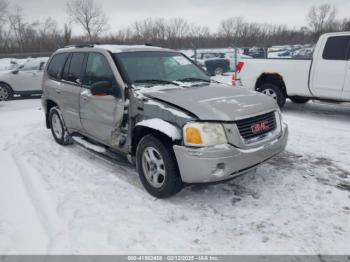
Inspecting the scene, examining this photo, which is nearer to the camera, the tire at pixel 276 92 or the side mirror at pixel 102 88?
the side mirror at pixel 102 88

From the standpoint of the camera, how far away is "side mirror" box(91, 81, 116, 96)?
3.94 meters

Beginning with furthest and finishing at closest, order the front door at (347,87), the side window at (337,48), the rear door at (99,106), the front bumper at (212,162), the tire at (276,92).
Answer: the tire at (276,92) < the side window at (337,48) < the front door at (347,87) < the rear door at (99,106) < the front bumper at (212,162)

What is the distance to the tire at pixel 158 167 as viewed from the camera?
3.45m

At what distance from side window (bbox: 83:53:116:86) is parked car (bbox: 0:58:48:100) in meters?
9.25

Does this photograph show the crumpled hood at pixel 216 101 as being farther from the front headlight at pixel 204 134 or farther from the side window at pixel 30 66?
the side window at pixel 30 66

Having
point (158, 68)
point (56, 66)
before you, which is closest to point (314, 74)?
point (158, 68)

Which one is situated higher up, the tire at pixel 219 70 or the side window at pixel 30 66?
the side window at pixel 30 66

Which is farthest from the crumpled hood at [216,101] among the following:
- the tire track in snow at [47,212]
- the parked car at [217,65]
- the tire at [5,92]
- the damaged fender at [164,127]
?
the parked car at [217,65]

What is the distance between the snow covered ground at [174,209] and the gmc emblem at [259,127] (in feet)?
→ 2.65

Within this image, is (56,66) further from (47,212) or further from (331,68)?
(331,68)

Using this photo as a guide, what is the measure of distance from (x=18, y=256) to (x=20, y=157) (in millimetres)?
2991

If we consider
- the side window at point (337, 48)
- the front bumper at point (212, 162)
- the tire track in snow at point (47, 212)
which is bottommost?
the tire track in snow at point (47, 212)

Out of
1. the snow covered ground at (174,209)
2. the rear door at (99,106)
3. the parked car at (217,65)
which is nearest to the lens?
the snow covered ground at (174,209)

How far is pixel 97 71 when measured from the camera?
455 cm
